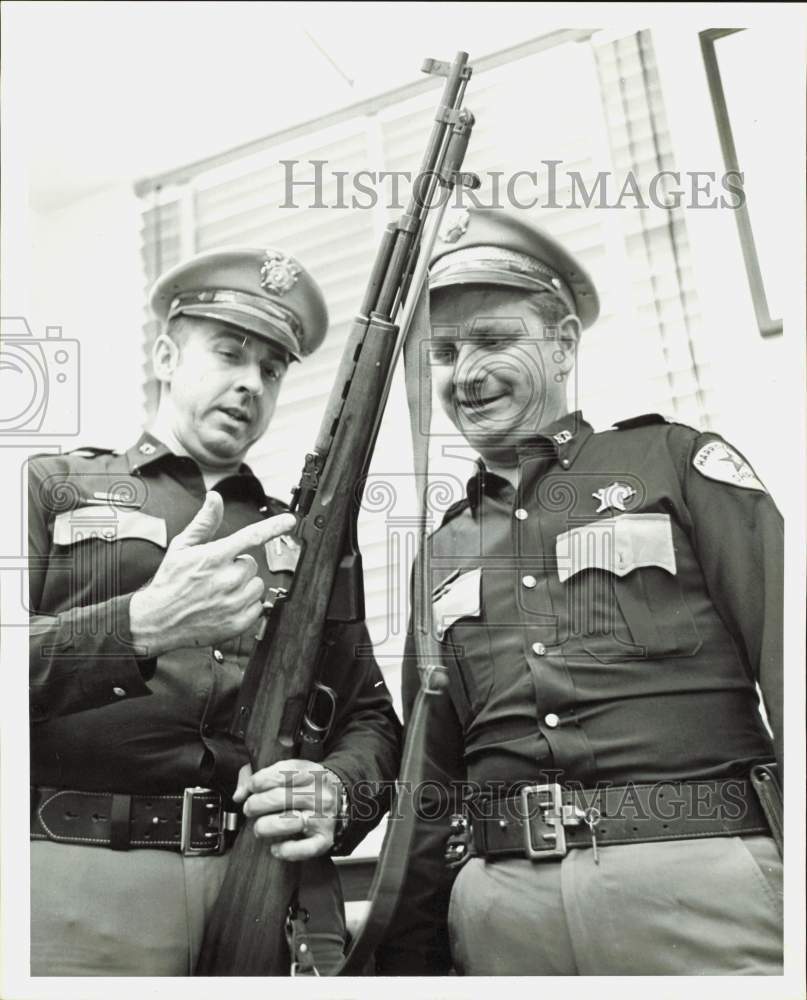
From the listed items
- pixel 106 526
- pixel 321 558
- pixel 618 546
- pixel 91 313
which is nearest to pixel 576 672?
pixel 618 546

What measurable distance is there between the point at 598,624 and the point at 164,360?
0.82 meters

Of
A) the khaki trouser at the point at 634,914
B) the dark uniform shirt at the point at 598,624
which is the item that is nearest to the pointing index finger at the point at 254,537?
the dark uniform shirt at the point at 598,624

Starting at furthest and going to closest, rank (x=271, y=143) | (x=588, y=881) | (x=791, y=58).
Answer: (x=271, y=143) < (x=791, y=58) < (x=588, y=881)

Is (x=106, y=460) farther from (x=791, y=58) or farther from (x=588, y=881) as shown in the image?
(x=791, y=58)

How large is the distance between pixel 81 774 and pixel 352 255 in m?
0.92

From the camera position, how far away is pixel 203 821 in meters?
1.96

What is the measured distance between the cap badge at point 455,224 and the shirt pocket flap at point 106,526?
0.64 metres

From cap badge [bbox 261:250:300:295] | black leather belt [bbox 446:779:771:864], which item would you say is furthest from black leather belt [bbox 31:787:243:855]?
cap badge [bbox 261:250:300:295]

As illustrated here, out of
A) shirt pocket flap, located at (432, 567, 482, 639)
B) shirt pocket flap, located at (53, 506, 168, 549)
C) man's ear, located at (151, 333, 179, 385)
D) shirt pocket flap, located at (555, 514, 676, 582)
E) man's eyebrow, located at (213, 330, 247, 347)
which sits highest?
man's eyebrow, located at (213, 330, 247, 347)

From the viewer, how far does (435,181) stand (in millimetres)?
2111

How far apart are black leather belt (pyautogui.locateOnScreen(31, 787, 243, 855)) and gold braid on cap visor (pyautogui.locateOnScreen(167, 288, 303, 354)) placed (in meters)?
0.73

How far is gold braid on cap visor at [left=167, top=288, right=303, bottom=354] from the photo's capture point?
2.14 meters

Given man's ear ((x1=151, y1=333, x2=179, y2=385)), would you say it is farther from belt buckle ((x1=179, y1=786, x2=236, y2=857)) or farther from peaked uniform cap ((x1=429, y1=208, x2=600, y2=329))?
belt buckle ((x1=179, y1=786, x2=236, y2=857))
